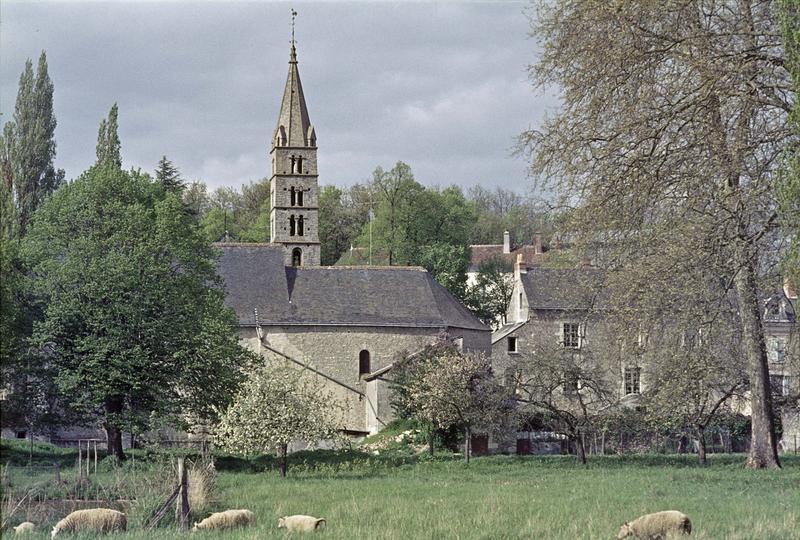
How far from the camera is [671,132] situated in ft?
73.0

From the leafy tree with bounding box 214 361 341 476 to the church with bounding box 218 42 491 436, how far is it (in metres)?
17.6

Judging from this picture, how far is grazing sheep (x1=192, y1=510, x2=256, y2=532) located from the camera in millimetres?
15320

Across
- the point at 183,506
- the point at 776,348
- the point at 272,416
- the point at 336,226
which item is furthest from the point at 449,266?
the point at 183,506

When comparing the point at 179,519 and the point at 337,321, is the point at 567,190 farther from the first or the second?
the point at 337,321

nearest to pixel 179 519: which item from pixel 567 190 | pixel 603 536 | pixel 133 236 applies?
pixel 603 536

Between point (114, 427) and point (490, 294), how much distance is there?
133 ft

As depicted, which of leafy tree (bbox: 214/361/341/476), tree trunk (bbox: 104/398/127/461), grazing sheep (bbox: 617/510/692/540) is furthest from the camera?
tree trunk (bbox: 104/398/127/461)

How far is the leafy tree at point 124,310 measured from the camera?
2995 cm

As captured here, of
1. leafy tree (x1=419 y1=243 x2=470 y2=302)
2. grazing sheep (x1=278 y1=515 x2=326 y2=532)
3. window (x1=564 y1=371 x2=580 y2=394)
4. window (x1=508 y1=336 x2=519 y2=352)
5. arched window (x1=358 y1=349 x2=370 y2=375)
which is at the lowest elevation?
grazing sheep (x1=278 y1=515 x2=326 y2=532)

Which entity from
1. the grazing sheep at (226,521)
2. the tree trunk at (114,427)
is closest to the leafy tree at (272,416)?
the tree trunk at (114,427)

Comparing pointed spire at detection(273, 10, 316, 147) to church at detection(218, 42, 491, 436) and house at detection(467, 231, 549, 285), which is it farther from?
house at detection(467, 231, 549, 285)

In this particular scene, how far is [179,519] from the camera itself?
16281 millimetres

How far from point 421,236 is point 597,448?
111ft

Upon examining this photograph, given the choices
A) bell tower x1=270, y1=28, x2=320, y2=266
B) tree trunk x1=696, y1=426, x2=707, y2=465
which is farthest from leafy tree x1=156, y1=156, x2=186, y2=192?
tree trunk x1=696, y1=426, x2=707, y2=465
